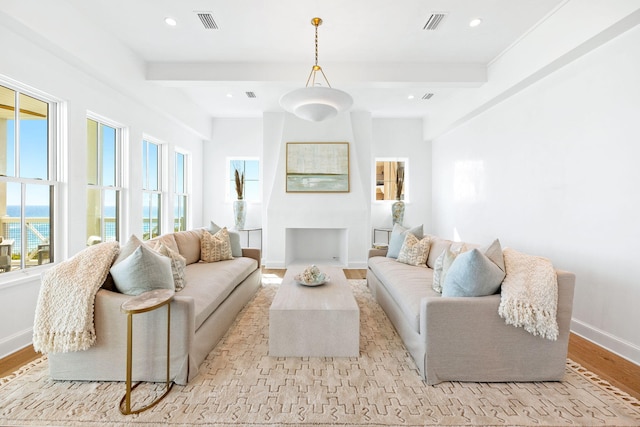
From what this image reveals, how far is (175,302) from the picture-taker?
A: 6.56 ft

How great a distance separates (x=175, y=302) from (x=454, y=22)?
3.51 m

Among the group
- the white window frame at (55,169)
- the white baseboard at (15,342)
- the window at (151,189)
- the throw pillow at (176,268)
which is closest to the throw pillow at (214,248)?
the throw pillow at (176,268)

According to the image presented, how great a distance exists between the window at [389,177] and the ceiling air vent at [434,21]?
3.44 m

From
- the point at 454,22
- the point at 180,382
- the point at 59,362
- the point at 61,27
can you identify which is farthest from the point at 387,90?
the point at 59,362

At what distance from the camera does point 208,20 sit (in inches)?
120

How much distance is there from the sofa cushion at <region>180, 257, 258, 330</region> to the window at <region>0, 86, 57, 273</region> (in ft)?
4.33

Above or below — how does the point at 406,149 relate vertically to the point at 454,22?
below

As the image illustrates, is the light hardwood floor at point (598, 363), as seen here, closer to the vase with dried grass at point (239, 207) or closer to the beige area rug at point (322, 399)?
the beige area rug at point (322, 399)

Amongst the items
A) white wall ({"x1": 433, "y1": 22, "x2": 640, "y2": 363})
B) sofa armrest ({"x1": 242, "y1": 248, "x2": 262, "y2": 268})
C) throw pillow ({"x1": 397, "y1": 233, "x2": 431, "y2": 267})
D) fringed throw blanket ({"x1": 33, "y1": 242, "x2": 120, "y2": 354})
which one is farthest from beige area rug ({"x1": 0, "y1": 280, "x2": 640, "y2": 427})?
sofa armrest ({"x1": 242, "y1": 248, "x2": 262, "y2": 268})

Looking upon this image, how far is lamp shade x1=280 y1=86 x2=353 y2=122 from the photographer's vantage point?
2.68 meters

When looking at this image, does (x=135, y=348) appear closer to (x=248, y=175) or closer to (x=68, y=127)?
(x=68, y=127)

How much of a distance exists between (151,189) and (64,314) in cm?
323

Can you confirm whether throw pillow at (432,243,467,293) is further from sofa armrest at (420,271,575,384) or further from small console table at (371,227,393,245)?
small console table at (371,227,393,245)

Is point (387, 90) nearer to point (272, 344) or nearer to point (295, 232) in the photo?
→ point (295, 232)
